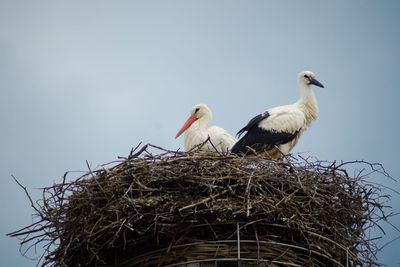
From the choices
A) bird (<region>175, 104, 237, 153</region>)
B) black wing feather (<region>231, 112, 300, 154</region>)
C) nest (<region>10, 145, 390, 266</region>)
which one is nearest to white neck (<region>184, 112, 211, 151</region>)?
bird (<region>175, 104, 237, 153</region>)

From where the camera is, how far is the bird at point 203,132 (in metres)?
9.63

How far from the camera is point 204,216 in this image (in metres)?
6.15

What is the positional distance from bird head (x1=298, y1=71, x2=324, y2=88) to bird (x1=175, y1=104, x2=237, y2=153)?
1437 millimetres

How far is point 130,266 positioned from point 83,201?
691 mm

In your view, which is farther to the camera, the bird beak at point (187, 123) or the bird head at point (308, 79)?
the bird head at point (308, 79)

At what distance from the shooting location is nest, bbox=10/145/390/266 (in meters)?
6.10

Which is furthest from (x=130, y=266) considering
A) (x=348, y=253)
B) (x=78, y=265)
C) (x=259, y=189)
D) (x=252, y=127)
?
(x=252, y=127)

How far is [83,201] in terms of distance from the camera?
645 cm

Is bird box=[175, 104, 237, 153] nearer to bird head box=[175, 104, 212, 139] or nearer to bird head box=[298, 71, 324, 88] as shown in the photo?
bird head box=[175, 104, 212, 139]

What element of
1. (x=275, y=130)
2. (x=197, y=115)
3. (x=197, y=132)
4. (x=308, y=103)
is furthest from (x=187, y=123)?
(x=308, y=103)

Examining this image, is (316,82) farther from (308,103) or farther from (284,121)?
(284,121)

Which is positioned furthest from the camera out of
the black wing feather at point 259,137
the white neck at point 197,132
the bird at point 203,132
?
the white neck at point 197,132

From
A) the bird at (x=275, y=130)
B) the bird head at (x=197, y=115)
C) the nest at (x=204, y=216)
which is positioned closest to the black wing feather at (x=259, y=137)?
the bird at (x=275, y=130)

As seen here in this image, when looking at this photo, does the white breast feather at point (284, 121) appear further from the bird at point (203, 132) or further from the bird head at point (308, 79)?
the bird head at point (308, 79)
